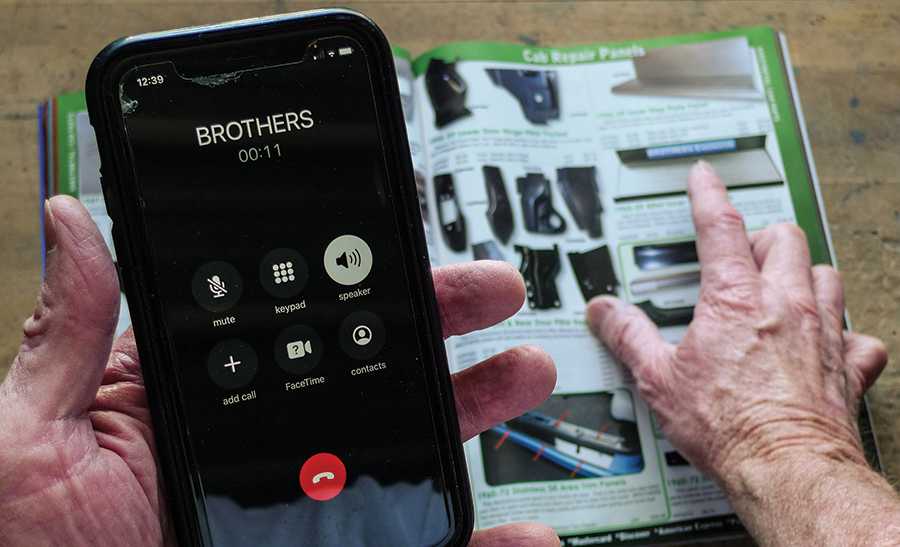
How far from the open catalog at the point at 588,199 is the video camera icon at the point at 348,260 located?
7.3 inches

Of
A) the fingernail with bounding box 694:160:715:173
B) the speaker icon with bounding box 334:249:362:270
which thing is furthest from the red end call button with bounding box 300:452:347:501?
the fingernail with bounding box 694:160:715:173

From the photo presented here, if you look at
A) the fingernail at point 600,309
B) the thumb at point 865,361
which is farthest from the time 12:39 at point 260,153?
Answer: the thumb at point 865,361

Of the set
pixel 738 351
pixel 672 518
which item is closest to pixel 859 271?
pixel 738 351

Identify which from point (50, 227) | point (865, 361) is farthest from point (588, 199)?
point (50, 227)

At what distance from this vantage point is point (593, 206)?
58cm

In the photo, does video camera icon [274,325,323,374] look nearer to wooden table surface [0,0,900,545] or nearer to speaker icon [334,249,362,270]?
speaker icon [334,249,362,270]

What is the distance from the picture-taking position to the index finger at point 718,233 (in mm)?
529

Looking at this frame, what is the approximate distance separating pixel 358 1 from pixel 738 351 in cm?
47

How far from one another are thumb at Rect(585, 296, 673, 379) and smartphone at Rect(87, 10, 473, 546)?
0.22 m

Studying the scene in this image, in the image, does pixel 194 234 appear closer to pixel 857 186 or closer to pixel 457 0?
pixel 457 0

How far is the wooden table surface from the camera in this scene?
58cm

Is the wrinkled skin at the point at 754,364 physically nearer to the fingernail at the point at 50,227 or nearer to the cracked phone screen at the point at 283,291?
the cracked phone screen at the point at 283,291

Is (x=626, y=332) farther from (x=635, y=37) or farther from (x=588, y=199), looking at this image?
(x=635, y=37)

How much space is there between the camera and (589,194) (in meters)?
0.58
